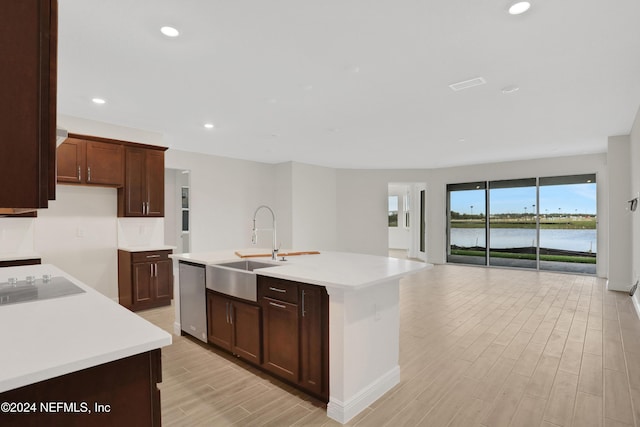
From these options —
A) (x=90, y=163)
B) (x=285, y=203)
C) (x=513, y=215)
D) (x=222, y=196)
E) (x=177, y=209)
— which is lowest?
(x=513, y=215)

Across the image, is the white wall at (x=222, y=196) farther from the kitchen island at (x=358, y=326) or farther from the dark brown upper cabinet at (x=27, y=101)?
the dark brown upper cabinet at (x=27, y=101)

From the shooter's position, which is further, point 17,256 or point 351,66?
point 17,256

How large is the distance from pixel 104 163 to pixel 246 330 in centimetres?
325

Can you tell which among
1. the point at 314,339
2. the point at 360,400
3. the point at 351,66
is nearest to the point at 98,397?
the point at 314,339

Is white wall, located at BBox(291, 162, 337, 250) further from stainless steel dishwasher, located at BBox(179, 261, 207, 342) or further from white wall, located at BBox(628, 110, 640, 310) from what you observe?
white wall, located at BBox(628, 110, 640, 310)

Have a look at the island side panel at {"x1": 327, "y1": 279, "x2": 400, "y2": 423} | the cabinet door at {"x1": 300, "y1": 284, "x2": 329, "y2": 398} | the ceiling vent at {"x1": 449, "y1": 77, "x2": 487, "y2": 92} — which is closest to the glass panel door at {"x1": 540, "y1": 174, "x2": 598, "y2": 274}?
the ceiling vent at {"x1": 449, "y1": 77, "x2": 487, "y2": 92}

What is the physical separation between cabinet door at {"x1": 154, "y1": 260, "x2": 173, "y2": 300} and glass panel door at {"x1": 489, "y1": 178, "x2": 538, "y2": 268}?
7.71 metres

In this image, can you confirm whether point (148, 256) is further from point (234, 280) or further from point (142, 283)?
point (234, 280)

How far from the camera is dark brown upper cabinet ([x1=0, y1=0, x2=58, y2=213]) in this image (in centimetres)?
87

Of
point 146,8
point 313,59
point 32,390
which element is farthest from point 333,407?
point 146,8

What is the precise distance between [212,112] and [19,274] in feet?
9.25

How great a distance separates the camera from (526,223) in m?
7.98

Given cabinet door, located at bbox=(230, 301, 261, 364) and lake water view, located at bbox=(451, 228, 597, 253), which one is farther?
lake water view, located at bbox=(451, 228, 597, 253)

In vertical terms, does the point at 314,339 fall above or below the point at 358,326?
below
